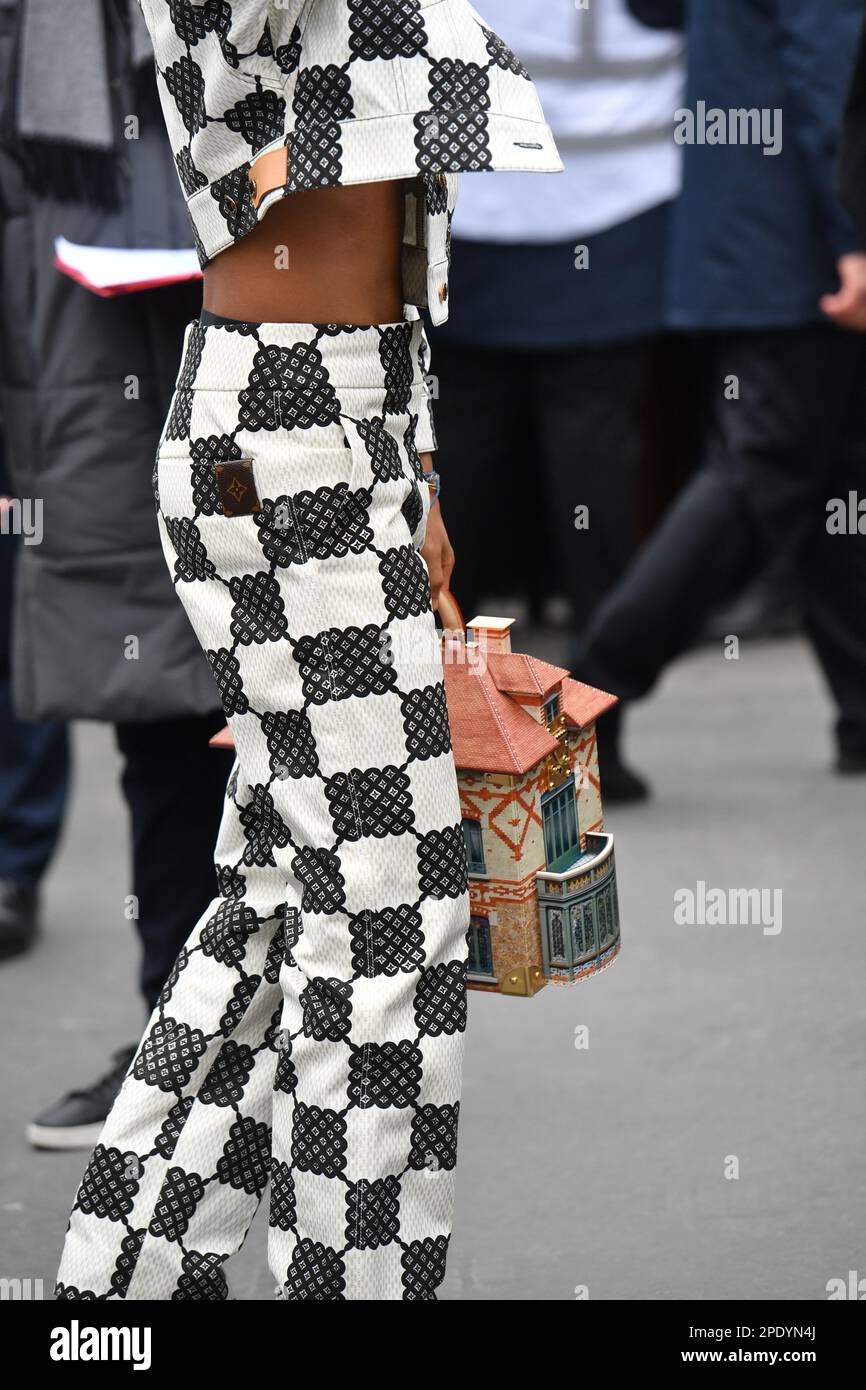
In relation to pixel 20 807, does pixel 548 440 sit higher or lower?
higher

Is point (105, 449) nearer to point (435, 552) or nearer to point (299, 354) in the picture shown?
point (435, 552)

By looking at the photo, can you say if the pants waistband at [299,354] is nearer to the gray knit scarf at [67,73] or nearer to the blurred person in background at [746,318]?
the gray knit scarf at [67,73]

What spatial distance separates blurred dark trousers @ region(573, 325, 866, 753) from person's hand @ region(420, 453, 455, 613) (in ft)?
8.06

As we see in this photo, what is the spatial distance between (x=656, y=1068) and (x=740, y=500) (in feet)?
5.82

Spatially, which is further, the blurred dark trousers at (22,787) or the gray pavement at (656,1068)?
the blurred dark trousers at (22,787)

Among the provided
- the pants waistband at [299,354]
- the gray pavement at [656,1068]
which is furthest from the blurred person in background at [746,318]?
the pants waistband at [299,354]

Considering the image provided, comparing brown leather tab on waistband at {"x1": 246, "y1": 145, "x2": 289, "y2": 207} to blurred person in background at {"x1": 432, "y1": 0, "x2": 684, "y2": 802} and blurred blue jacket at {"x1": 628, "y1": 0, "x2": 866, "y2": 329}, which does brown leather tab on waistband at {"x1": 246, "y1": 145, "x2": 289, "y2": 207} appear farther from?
blurred blue jacket at {"x1": 628, "y1": 0, "x2": 866, "y2": 329}

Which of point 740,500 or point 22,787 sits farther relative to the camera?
point 740,500

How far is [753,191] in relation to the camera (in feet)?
16.6

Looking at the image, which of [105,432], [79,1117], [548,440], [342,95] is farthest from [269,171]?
[548,440]

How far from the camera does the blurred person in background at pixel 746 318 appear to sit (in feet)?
16.3

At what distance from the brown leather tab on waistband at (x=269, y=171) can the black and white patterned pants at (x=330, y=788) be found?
0.48ft

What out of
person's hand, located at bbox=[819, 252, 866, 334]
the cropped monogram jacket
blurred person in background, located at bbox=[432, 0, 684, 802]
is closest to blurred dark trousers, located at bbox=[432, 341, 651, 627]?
blurred person in background, located at bbox=[432, 0, 684, 802]

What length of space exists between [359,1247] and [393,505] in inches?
31.9
